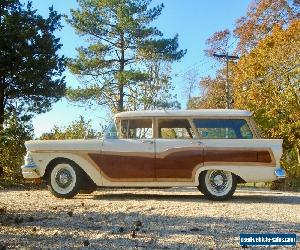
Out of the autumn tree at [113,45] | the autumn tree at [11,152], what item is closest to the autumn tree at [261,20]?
the autumn tree at [113,45]

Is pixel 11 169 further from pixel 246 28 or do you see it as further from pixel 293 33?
pixel 246 28

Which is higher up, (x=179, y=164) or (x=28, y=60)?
(x=28, y=60)

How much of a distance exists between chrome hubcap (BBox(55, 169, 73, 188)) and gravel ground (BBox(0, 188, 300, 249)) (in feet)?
1.12

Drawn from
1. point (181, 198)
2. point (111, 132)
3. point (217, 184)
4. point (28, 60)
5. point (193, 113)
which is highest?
point (28, 60)

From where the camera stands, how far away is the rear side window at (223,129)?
9.46 m

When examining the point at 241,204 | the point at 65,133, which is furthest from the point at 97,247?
the point at 65,133

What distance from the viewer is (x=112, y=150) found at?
9.56 meters

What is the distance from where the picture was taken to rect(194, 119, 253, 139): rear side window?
946cm

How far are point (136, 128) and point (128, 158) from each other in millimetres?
720

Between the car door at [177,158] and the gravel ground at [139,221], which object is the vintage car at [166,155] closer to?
the car door at [177,158]

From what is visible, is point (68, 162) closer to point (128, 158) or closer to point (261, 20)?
point (128, 158)

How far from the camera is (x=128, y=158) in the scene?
9484mm

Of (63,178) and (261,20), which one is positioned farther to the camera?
(261,20)

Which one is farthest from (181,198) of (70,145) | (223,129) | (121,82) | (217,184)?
(121,82)
